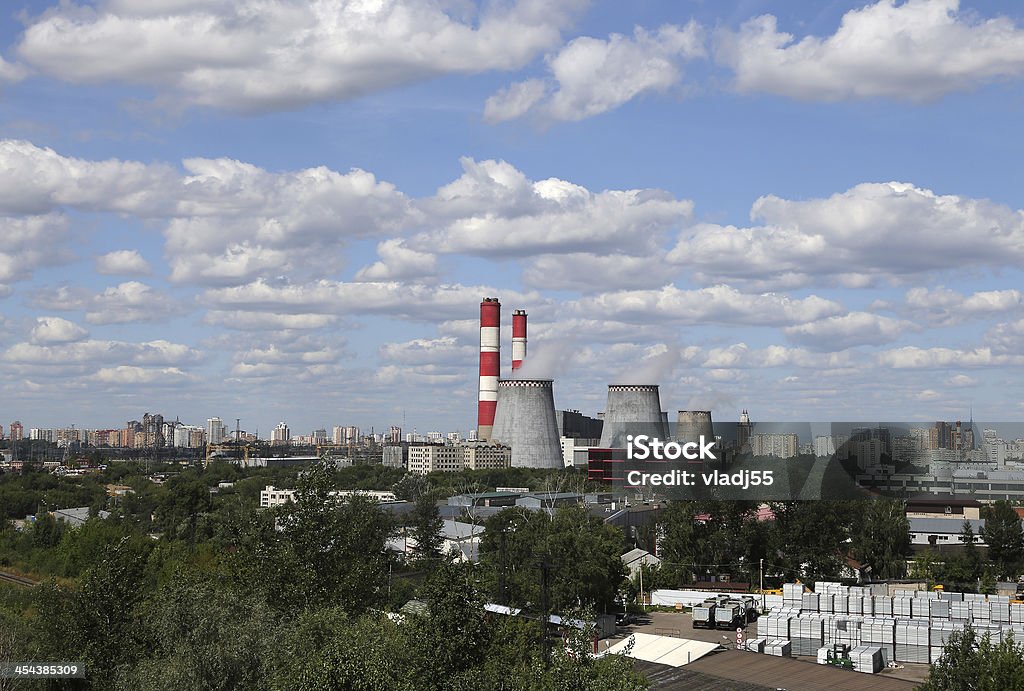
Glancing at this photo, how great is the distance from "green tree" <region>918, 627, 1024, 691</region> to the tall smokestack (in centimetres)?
6507

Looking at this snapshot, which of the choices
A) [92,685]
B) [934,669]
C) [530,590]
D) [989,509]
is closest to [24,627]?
[92,685]

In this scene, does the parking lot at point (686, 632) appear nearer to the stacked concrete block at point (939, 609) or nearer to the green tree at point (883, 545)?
the stacked concrete block at point (939, 609)

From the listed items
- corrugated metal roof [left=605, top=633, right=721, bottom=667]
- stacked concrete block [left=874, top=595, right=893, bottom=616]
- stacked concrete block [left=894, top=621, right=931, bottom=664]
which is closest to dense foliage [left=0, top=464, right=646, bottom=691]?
corrugated metal roof [left=605, top=633, right=721, bottom=667]

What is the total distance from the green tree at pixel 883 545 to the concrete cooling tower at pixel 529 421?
3711 centimetres

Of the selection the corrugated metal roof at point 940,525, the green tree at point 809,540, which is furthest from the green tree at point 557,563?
the corrugated metal roof at point 940,525

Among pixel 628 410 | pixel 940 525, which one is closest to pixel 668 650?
pixel 940 525

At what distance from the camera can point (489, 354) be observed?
8519 cm

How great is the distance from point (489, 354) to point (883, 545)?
4403 cm

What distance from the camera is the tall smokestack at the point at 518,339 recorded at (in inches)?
3334

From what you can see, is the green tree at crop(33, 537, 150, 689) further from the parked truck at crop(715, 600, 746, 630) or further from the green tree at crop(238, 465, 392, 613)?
the parked truck at crop(715, 600, 746, 630)

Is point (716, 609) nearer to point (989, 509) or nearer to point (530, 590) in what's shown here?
point (530, 590)

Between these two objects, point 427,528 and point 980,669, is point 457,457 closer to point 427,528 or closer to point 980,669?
point 427,528

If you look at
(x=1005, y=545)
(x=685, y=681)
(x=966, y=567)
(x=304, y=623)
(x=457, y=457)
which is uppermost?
(x=457, y=457)

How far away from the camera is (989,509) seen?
5144 centimetres
